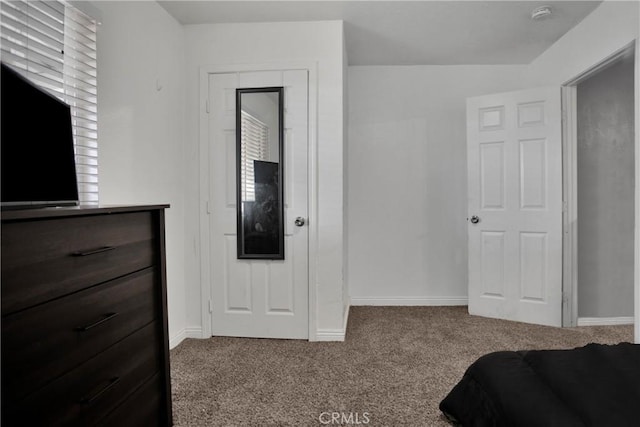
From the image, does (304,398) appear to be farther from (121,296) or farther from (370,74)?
(370,74)

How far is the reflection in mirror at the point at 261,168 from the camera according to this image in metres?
2.92

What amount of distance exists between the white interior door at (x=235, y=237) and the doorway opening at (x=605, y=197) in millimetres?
2528

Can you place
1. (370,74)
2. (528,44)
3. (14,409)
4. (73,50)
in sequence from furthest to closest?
1. (370,74)
2. (528,44)
3. (73,50)
4. (14,409)

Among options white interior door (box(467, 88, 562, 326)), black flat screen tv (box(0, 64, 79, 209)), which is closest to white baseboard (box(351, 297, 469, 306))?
white interior door (box(467, 88, 562, 326))

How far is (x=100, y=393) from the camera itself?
3.93ft

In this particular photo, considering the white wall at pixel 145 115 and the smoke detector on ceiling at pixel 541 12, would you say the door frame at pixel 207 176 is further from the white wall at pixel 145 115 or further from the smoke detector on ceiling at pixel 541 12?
the smoke detector on ceiling at pixel 541 12

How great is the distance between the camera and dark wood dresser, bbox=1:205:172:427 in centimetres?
91

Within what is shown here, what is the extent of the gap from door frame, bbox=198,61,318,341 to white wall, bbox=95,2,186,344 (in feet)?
0.51

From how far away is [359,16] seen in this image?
284 centimetres

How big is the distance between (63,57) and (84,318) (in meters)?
1.38

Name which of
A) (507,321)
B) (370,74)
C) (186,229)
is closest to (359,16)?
(370,74)

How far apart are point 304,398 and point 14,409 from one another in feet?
4.64

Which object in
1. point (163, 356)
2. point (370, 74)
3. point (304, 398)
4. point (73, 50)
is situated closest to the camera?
point (163, 356)

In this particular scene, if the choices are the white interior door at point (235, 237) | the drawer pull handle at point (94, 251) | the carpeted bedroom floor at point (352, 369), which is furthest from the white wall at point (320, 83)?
the drawer pull handle at point (94, 251)
